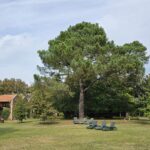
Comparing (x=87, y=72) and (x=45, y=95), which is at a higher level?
(x=87, y=72)

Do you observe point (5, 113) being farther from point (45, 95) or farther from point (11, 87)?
point (11, 87)

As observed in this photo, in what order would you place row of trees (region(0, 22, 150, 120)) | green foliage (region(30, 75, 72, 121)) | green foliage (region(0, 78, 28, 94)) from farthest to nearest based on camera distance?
1. green foliage (region(0, 78, 28, 94))
2. row of trees (region(0, 22, 150, 120))
3. green foliage (region(30, 75, 72, 121))

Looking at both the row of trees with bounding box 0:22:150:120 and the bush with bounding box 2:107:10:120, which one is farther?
the bush with bounding box 2:107:10:120

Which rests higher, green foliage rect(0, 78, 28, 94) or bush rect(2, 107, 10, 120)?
green foliage rect(0, 78, 28, 94)

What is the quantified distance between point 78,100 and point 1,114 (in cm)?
1741

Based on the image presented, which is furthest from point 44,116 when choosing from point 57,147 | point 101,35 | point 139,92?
point 57,147

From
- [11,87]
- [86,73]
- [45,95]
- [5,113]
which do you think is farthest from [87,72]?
[11,87]

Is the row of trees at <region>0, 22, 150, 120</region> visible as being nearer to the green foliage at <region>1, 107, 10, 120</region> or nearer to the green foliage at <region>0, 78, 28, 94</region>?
the green foliage at <region>1, 107, 10, 120</region>

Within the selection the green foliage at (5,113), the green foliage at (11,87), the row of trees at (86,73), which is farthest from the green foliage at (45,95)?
the green foliage at (11,87)

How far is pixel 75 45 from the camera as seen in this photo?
4816 cm

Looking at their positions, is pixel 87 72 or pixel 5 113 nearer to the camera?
pixel 87 72

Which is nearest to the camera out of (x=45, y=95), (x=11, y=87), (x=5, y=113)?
(x=45, y=95)

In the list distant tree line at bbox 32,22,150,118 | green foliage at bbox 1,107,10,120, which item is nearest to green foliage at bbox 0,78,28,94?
green foliage at bbox 1,107,10,120

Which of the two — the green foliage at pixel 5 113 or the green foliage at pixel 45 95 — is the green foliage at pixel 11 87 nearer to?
A: the green foliage at pixel 5 113
